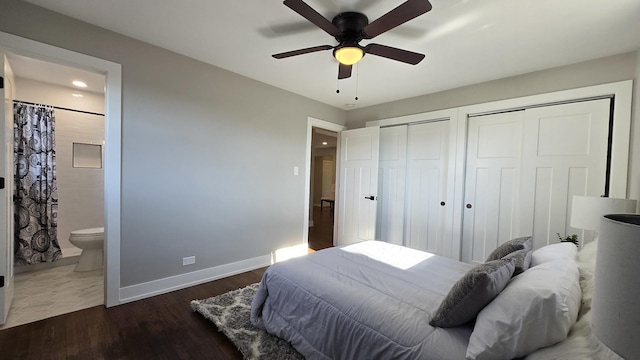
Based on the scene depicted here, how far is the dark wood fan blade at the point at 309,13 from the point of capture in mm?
1473

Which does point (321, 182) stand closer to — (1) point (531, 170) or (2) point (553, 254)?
(1) point (531, 170)

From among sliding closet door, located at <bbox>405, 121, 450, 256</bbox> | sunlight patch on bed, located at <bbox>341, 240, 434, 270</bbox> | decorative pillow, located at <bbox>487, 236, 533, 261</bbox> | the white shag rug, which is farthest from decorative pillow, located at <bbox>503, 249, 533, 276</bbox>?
sliding closet door, located at <bbox>405, 121, 450, 256</bbox>

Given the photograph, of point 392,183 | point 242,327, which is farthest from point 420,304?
point 392,183

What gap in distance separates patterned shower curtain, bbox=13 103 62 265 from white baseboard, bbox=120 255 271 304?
1.67 meters

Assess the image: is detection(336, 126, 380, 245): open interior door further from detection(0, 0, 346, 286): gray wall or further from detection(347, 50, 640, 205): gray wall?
detection(0, 0, 346, 286): gray wall

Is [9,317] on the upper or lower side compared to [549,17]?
lower

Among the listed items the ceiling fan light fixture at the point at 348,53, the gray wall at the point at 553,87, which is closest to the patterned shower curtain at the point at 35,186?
the ceiling fan light fixture at the point at 348,53

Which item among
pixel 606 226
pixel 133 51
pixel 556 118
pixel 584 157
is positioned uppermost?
pixel 133 51

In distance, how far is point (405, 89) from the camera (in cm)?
346

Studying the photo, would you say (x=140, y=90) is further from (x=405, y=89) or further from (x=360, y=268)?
(x=405, y=89)

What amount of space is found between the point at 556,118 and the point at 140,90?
4204mm

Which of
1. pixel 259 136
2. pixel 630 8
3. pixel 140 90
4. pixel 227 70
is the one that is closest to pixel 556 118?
pixel 630 8

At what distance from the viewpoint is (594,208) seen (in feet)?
6.15

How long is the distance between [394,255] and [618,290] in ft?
5.90
